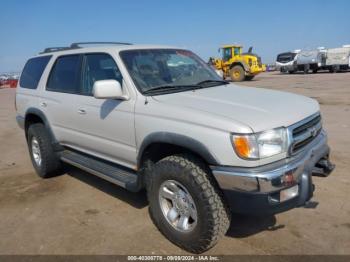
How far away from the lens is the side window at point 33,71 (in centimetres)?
540

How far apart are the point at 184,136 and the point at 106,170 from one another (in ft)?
4.76

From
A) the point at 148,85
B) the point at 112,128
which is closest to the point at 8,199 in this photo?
the point at 112,128

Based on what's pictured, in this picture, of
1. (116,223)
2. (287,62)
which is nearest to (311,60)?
(287,62)

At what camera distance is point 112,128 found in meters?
3.86

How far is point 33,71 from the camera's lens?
5.62 metres

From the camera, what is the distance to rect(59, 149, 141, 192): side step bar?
370 centimetres

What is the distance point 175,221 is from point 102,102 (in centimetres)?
154

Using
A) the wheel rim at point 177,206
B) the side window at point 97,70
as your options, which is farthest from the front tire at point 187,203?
the side window at point 97,70

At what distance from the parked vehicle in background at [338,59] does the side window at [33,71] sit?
27.7 metres

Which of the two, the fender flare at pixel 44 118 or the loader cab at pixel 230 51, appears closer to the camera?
the fender flare at pixel 44 118

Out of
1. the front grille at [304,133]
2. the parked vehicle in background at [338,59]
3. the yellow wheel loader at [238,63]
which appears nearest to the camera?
the front grille at [304,133]

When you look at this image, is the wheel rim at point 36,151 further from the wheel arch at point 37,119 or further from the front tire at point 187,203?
the front tire at point 187,203

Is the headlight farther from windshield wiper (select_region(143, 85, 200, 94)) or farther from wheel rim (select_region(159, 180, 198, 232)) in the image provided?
windshield wiper (select_region(143, 85, 200, 94))

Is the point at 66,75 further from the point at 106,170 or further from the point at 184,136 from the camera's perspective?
the point at 184,136
